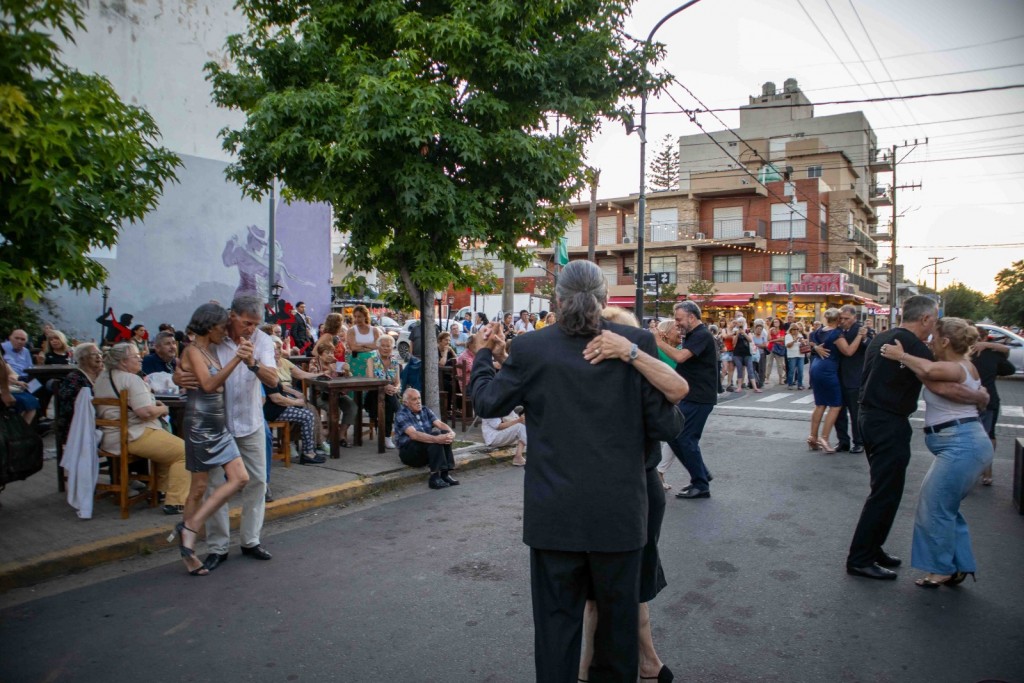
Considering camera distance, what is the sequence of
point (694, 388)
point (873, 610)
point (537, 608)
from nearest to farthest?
point (537, 608) < point (873, 610) < point (694, 388)

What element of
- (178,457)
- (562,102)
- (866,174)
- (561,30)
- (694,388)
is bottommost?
(178,457)

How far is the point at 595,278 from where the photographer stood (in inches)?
105

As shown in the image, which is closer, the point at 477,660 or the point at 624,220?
the point at 477,660

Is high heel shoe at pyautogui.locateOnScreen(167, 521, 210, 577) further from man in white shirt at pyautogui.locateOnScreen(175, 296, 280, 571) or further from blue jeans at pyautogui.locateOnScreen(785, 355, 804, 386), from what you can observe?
blue jeans at pyautogui.locateOnScreen(785, 355, 804, 386)

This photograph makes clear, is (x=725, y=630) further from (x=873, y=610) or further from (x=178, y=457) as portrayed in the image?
(x=178, y=457)

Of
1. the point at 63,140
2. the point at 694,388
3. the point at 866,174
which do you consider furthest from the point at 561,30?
the point at 866,174

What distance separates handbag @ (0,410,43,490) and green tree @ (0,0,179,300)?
5.03 feet

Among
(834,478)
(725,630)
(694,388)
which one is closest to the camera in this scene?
(725,630)

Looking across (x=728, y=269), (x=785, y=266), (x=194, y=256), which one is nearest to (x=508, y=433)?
(x=194, y=256)

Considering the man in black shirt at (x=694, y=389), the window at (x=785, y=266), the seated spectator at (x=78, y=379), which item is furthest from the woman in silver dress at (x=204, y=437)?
the window at (x=785, y=266)

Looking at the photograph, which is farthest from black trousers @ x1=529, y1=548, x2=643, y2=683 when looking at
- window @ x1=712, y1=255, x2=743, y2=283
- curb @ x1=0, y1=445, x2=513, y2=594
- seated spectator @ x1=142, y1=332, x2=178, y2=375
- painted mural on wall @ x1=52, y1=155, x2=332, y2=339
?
window @ x1=712, y1=255, x2=743, y2=283

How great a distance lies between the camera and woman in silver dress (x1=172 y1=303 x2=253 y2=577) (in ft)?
15.4

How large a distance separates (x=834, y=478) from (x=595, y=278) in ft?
20.8

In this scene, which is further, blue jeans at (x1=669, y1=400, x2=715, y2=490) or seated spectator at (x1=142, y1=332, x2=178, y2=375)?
seated spectator at (x1=142, y1=332, x2=178, y2=375)
